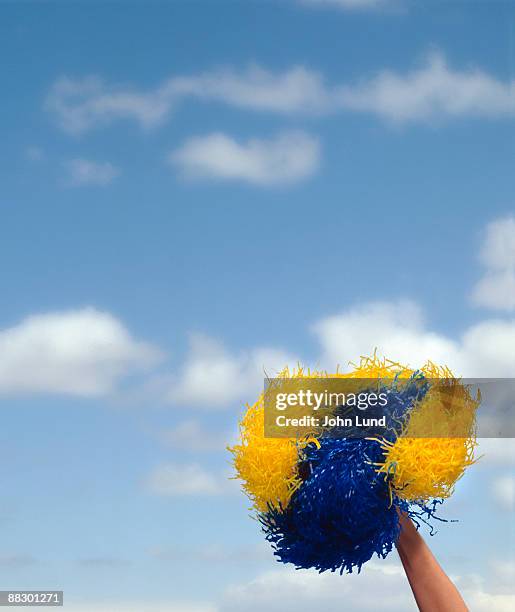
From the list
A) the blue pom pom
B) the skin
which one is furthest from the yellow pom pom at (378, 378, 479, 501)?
the skin

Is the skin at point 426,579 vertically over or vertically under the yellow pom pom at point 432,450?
under

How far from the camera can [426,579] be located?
18.9 ft

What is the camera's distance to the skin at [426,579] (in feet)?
18.8

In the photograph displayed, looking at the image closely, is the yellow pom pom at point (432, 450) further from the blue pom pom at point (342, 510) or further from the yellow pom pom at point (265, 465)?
the yellow pom pom at point (265, 465)

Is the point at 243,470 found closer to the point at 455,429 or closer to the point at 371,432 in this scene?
the point at 371,432

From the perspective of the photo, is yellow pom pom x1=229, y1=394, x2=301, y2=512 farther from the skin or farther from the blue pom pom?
the skin

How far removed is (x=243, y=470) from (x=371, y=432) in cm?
87

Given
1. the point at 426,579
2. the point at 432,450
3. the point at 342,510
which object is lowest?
the point at 426,579

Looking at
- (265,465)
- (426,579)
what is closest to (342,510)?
(265,465)

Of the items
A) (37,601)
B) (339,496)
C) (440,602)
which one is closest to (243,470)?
(339,496)

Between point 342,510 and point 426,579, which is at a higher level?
point 342,510

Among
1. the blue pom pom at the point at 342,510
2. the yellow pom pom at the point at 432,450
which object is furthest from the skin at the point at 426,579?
the yellow pom pom at the point at 432,450

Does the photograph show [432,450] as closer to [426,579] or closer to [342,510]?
[342,510]

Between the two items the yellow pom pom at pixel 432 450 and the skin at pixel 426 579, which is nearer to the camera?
the yellow pom pom at pixel 432 450
